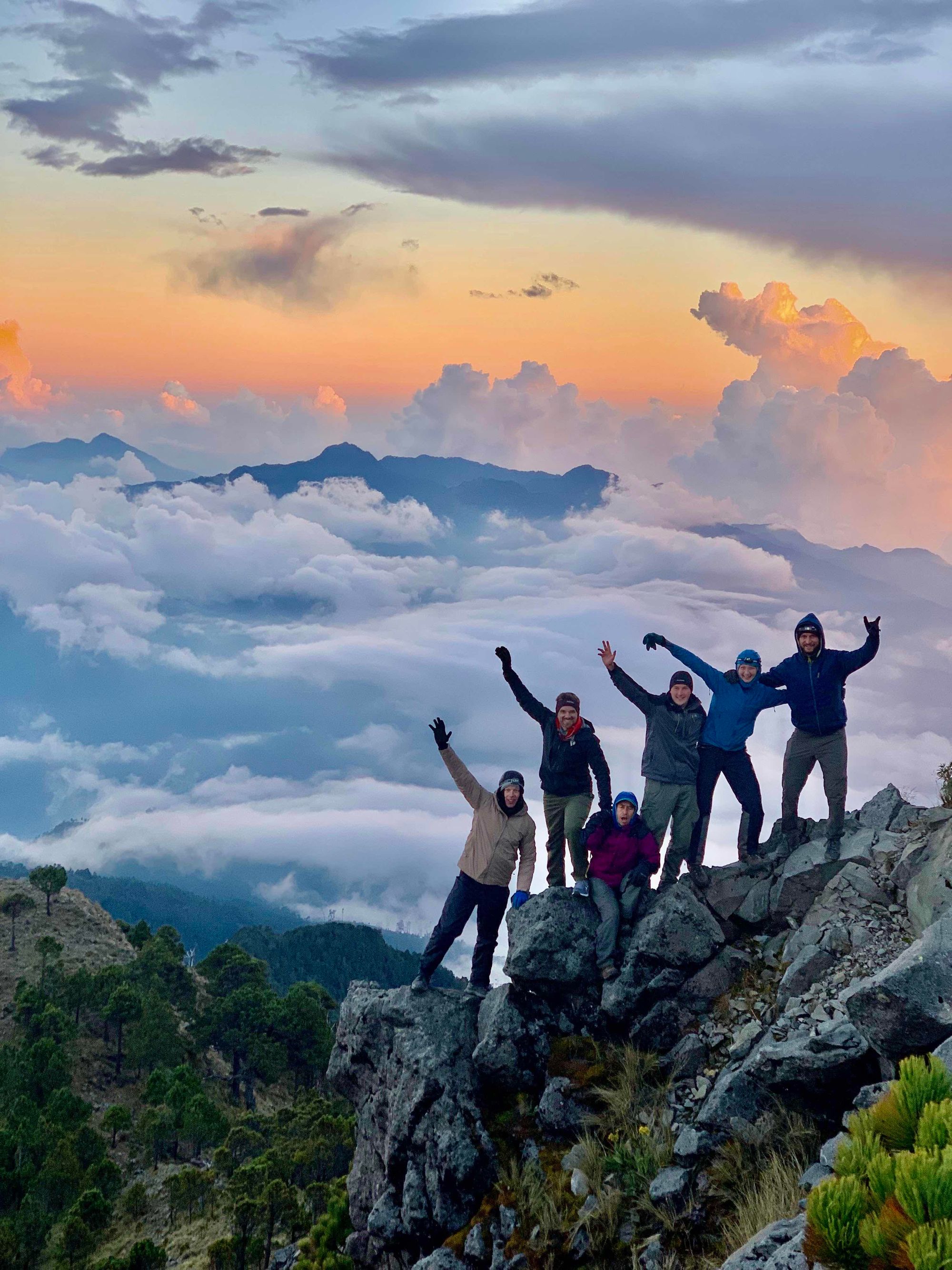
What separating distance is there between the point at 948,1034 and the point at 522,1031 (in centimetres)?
714

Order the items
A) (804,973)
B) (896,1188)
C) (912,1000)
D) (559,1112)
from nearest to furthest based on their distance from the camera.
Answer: (896,1188) < (912,1000) < (804,973) < (559,1112)

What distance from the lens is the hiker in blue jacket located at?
633 inches

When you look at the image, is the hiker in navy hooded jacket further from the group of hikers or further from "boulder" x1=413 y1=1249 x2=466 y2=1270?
"boulder" x1=413 y1=1249 x2=466 y2=1270

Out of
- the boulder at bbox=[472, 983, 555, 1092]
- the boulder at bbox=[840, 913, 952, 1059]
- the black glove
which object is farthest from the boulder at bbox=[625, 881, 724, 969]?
the boulder at bbox=[840, 913, 952, 1059]

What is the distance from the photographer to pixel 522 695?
1673 centimetres

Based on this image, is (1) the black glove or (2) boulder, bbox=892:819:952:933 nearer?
(2) boulder, bbox=892:819:952:933

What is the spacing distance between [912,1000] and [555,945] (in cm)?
633

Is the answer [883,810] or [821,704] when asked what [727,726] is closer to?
[821,704]

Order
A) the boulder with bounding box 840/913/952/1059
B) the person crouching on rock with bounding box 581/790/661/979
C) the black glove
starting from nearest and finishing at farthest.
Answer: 1. the boulder with bounding box 840/913/952/1059
2. the person crouching on rock with bounding box 581/790/661/979
3. the black glove

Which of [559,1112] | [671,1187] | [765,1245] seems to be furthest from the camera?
[559,1112]

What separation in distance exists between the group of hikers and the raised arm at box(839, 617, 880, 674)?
0.02m

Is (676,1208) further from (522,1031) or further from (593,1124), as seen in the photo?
(522,1031)

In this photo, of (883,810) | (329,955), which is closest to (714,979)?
(883,810)

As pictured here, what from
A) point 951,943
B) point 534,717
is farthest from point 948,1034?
point 534,717
